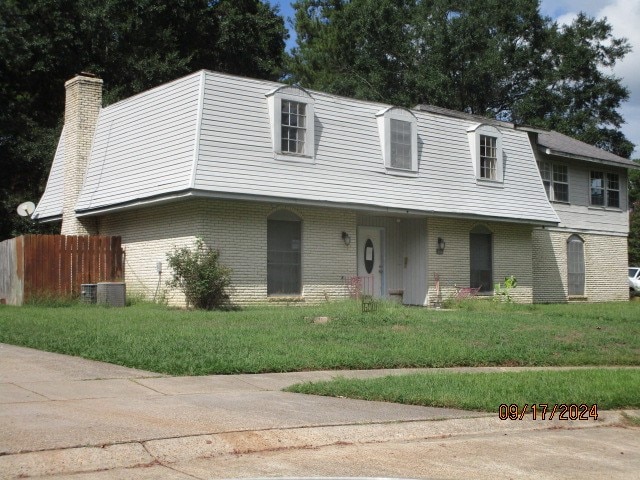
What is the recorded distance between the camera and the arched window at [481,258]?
2477cm

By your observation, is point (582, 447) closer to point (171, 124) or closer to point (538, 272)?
point (171, 124)

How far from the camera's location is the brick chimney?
918 inches

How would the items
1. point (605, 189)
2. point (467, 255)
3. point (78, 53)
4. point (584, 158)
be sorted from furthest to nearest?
point (78, 53) → point (605, 189) → point (584, 158) → point (467, 255)

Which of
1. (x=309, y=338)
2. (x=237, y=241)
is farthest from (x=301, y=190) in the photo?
(x=309, y=338)

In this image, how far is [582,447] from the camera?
25.5ft

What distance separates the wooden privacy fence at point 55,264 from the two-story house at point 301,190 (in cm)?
59

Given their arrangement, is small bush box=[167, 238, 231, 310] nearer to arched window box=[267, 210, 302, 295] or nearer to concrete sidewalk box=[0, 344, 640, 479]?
arched window box=[267, 210, 302, 295]

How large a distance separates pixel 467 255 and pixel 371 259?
3130mm

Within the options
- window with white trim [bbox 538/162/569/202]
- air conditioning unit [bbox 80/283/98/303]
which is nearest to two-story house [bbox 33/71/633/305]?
air conditioning unit [bbox 80/283/98/303]

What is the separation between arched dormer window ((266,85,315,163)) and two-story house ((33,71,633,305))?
0.03 meters

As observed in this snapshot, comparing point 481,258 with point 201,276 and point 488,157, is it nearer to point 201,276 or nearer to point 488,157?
point 488,157

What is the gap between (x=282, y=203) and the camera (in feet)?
65.0

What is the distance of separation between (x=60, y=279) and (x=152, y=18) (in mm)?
18438

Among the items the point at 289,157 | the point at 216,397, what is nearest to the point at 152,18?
the point at 289,157
